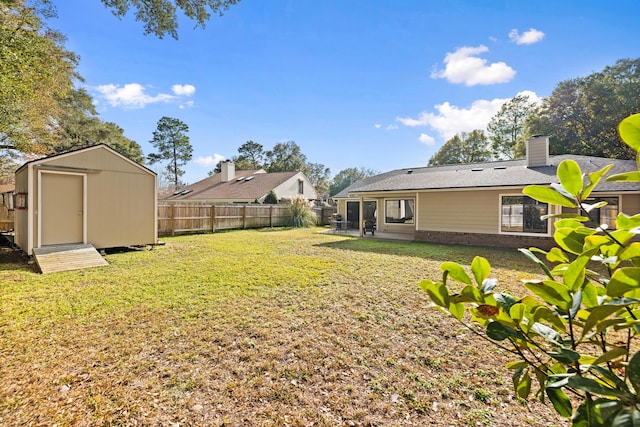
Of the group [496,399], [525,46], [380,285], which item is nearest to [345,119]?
[525,46]

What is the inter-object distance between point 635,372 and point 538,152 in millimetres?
13679

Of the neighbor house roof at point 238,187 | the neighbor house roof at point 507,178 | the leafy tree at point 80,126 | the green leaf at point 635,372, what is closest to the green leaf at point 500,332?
the green leaf at point 635,372

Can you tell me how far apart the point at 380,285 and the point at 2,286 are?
7265 mm

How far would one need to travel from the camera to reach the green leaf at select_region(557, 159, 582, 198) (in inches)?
31.7

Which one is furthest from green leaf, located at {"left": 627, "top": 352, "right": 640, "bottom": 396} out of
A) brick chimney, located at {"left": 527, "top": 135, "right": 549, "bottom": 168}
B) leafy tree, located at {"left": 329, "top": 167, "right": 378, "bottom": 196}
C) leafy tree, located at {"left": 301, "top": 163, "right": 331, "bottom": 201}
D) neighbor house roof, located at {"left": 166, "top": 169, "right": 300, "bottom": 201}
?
leafy tree, located at {"left": 329, "top": 167, "right": 378, "bottom": 196}

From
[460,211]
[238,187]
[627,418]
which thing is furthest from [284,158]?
[627,418]

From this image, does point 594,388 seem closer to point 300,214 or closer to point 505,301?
point 505,301

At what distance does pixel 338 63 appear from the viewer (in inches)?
478

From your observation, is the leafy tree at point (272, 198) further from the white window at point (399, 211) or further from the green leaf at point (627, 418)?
the green leaf at point (627, 418)

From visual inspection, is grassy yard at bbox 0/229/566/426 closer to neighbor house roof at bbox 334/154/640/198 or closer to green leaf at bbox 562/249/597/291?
green leaf at bbox 562/249/597/291

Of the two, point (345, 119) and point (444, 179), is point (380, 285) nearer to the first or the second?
→ point (444, 179)

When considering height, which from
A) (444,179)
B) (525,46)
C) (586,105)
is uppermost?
(586,105)

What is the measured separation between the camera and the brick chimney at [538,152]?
11156 millimetres

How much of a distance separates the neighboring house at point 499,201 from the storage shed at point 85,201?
887 cm
